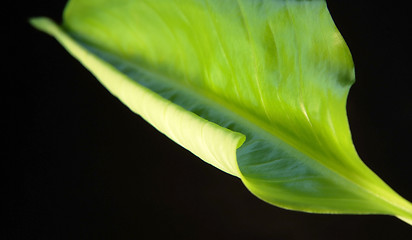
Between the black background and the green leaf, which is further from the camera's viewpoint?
the black background

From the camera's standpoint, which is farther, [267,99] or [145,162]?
[145,162]

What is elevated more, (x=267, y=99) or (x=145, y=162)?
(x=267, y=99)

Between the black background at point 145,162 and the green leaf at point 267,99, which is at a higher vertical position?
the green leaf at point 267,99

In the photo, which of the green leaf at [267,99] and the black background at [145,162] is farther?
the black background at [145,162]

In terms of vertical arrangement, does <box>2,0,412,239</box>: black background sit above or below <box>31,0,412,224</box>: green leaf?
below

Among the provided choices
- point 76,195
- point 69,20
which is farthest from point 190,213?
point 69,20
